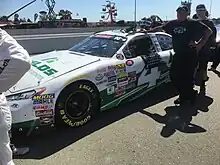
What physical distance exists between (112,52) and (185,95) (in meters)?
1.57

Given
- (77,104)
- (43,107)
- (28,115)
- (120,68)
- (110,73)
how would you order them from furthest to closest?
(120,68) < (110,73) < (77,104) < (43,107) < (28,115)

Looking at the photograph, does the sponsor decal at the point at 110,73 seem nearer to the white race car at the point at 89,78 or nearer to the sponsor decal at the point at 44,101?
the white race car at the point at 89,78

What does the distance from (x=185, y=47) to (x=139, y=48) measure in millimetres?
818

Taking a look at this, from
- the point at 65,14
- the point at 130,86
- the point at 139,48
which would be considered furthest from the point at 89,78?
the point at 65,14

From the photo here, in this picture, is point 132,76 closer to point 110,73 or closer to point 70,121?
point 110,73

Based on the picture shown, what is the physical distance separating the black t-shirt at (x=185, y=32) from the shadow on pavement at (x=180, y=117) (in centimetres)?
106

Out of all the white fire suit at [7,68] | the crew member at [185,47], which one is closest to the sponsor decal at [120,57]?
the crew member at [185,47]

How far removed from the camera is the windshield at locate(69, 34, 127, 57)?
4879 mm

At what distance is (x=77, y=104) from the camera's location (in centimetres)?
410

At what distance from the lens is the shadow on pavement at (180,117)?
4.09 metres

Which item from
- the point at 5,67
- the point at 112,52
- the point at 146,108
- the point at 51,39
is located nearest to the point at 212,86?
the point at 146,108

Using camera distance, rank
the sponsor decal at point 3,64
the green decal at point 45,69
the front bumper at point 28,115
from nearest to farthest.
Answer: the sponsor decal at point 3,64, the front bumper at point 28,115, the green decal at point 45,69

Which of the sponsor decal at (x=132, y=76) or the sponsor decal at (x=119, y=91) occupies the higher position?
the sponsor decal at (x=132, y=76)

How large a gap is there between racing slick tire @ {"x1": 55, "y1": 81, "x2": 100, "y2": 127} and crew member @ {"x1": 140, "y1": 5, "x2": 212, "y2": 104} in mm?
1722
